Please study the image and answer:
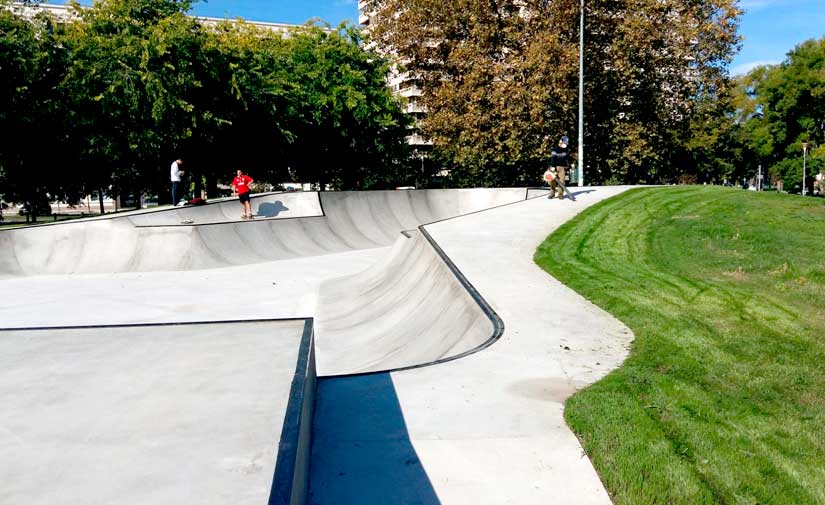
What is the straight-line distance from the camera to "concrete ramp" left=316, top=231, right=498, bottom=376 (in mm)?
7555

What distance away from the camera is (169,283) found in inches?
571

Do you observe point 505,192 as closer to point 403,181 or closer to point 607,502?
point 607,502

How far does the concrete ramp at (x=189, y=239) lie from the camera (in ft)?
53.3

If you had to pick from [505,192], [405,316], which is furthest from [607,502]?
[505,192]

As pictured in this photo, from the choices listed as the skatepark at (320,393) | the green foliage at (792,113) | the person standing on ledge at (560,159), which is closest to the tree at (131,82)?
the skatepark at (320,393)

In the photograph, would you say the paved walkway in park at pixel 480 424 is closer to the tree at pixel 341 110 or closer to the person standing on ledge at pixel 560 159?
the person standing on ledge at pixel 560 159

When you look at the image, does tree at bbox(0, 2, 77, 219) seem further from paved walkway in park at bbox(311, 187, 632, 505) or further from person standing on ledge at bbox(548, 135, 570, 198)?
paved walkway in park at bbox(311, 187, 632, 505)

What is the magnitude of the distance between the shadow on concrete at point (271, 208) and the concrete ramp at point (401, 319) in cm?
892

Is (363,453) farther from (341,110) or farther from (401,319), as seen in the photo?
(341,110)

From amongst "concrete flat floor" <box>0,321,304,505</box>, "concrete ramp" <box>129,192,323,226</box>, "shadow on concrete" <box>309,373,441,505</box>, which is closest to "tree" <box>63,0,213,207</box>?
"concrete ramp" <box>129,192,323,226</box>

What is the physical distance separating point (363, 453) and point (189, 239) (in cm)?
1403

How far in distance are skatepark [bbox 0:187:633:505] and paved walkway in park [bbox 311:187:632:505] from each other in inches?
0.6

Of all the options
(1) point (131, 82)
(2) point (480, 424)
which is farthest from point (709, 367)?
(1) point (131, 82)

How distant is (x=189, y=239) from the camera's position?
55.0 ft
